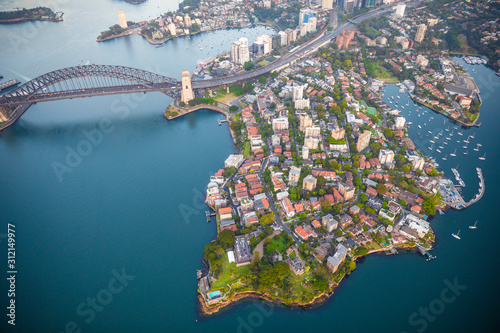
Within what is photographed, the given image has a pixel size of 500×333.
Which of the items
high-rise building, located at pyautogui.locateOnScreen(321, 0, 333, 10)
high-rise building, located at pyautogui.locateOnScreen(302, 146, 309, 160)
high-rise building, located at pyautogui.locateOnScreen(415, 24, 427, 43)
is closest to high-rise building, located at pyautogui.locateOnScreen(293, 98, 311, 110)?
high-rise building, located at pyautogui.locateOnScreen(302, 146, 309, 160)

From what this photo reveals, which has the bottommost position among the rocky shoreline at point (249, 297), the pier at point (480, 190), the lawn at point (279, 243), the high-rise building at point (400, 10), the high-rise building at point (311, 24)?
the rocky shoreline at point (249, 297)

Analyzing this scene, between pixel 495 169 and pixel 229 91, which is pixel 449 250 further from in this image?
pixel 229 91

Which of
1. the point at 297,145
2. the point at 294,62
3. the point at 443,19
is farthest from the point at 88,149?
the point at 443,19

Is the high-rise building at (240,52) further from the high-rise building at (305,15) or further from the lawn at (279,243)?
the lawn at (279,243)

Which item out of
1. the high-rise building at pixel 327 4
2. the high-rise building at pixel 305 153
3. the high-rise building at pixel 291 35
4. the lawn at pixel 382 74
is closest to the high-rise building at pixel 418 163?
the high-rise building at pixel 305 153

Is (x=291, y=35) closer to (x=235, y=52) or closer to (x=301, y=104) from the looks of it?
→ (x=235, y=52)

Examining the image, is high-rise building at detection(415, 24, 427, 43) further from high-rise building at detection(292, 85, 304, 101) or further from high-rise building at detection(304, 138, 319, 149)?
high-rise building at detection(304, 138, 319, 149)
